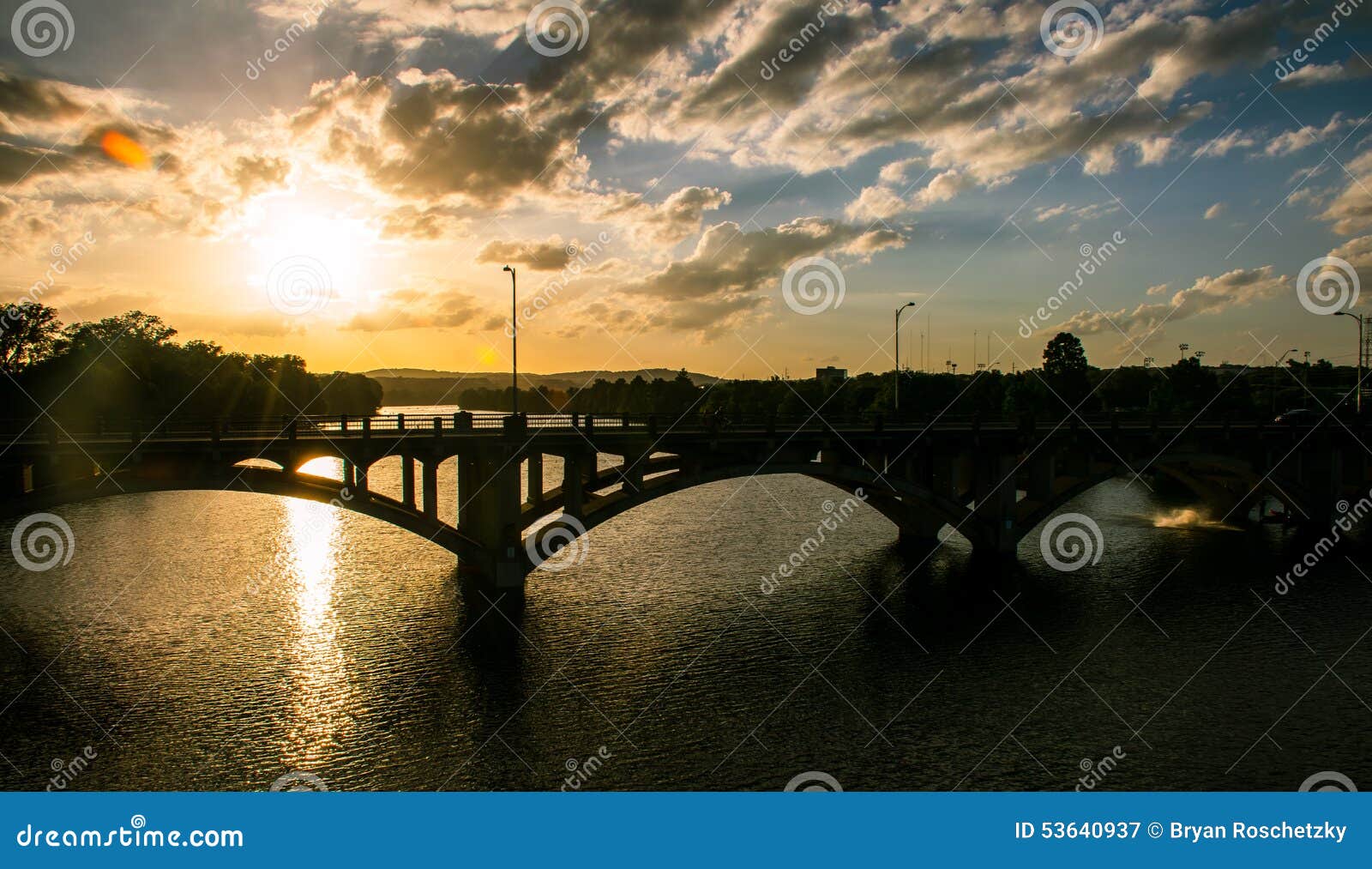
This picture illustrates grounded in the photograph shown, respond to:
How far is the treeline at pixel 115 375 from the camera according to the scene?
8425 cm

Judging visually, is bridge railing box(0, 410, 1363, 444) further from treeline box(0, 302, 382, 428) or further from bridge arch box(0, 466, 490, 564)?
treeline box(0, 302, 382, 428)

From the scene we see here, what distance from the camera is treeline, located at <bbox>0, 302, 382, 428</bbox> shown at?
8425 centimetres

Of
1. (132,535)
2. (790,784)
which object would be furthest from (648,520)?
(790,784)

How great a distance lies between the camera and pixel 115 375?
3514 inches

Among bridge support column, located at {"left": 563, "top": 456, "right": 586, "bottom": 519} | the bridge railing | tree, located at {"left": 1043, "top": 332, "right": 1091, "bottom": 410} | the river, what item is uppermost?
tree, located at {"left": 1043, "top": 332, "right": 1091, "bottom": 410}

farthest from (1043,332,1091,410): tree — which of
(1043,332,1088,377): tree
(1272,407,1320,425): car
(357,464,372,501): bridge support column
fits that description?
(357,464,372,501): bridge support column

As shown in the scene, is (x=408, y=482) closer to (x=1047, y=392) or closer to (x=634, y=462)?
(x=634, y=462)

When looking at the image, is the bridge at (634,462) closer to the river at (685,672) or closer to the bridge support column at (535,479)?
the bridge support column at (535,479)

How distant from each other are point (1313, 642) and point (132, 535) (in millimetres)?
62249

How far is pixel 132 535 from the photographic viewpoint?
5453cm

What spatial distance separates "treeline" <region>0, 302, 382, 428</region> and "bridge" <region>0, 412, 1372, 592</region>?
4722 centimetres

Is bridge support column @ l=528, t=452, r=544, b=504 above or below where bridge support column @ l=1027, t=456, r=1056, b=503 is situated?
above

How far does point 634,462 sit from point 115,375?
77.0 metres

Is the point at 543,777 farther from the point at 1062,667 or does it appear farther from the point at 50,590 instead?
the point at 50,590
